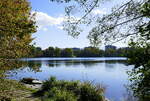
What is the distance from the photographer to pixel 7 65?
8047mm

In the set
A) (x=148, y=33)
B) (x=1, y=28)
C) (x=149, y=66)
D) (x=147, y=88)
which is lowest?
(x=147, y=88)

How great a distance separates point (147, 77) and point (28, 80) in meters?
18.1

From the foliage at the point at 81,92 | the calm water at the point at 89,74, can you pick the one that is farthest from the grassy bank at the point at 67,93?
the calm water at the point at 89,74

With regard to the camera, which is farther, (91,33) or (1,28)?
(1,28)

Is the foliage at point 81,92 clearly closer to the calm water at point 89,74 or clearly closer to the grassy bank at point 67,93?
the grassy bank at point 67,93

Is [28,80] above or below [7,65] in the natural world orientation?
below

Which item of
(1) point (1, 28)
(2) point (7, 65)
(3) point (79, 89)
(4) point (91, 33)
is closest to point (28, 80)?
(3) point (79, 89)

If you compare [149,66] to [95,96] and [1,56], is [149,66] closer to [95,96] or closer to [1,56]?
[1,56]

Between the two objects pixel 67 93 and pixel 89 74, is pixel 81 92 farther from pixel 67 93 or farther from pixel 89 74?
pixel 89 74

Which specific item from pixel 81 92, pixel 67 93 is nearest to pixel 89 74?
pixel 81 92

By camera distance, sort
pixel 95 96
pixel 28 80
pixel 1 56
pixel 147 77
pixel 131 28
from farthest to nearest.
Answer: pixel 28 80
pixel 95 96
pixel 1 56
pixel 131 28
pixel 147 77

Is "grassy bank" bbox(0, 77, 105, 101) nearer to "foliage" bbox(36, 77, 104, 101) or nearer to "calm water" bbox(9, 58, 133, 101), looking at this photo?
"foliage" bbox(36, 77, 104, 101)

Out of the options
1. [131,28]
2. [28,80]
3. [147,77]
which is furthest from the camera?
[28,80]

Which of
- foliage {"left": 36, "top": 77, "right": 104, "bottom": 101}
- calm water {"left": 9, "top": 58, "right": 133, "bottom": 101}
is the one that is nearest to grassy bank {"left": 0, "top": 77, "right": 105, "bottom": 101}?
foliage {"left": 36, "top": 77, "right": 104, "bottom": 101}
